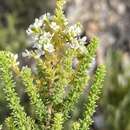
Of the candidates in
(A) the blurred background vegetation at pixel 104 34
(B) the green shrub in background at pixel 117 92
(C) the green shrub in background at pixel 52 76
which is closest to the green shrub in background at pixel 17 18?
(A) the blurred background vegetation at pixel 104 34

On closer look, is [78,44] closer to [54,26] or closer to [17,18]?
[54,26]

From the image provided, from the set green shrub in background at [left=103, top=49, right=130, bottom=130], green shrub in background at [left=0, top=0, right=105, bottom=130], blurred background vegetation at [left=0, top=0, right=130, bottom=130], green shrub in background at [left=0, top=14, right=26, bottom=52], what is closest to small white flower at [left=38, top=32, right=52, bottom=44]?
green shrub in background at [left=0, top=0, right=105, bottom=130]

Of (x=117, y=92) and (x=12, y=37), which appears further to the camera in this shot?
(x=12, y=37)

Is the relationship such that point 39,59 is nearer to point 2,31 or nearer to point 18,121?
point 18,121

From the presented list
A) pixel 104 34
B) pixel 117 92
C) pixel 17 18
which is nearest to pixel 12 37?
pixel 17 18

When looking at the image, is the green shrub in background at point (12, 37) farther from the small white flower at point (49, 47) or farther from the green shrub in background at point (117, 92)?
the small white flower at point (49, 47)

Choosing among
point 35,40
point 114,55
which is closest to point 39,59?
point 35,40

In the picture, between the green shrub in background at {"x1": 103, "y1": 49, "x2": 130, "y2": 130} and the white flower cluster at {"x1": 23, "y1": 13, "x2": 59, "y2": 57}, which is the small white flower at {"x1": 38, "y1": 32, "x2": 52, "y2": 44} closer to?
the white flower cluster at {"x1": 23, "y1": 13, "x2": 59, "y2": 57}
